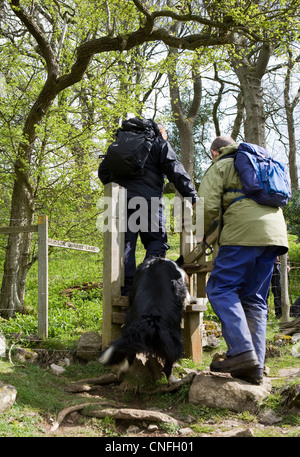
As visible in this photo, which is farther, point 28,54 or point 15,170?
point 28,54

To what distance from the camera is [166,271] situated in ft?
11.5

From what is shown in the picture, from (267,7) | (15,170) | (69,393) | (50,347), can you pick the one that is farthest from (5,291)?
(267,7)

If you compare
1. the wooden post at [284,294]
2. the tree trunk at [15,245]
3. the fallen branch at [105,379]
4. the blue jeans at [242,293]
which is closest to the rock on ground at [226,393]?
the blue jeans at [242,293]

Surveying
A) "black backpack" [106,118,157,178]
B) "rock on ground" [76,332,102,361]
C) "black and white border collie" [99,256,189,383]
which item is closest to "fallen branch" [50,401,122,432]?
"black and white border collie" [99,256,189,383]

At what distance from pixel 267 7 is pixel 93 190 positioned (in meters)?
4.82

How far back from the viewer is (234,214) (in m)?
3.16

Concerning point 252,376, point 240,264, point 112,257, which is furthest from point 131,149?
point 252,376

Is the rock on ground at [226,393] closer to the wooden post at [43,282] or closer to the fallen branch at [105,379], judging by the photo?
the fallen branch at [105,379]

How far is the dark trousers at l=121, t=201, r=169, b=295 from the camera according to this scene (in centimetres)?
414

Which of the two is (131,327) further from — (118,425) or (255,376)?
(255,376)

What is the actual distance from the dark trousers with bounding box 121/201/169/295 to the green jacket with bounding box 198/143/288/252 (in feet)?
2.83

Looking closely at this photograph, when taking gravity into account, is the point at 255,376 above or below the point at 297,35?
below

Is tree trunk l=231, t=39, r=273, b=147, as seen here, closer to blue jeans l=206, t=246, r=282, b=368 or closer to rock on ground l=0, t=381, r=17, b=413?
blue jeans l=206, t=246, r=282, b=368
